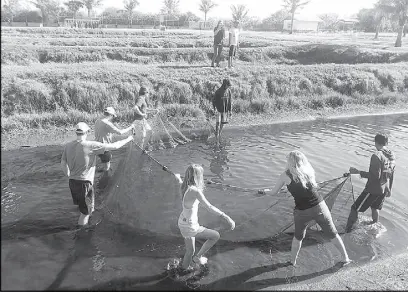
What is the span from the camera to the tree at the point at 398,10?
3800 centimetres

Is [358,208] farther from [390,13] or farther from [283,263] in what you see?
[390,13]

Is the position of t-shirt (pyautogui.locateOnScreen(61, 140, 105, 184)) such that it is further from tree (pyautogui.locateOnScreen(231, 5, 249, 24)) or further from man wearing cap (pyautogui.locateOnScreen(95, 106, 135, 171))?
tree (pyautogui.locateOnScreen(231, 5, 249, 24))

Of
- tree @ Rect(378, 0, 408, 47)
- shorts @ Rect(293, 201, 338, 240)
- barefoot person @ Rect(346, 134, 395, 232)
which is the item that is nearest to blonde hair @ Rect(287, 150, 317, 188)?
shorts @ Rect(293, 201, 338, 240)

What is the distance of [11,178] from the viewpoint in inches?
401

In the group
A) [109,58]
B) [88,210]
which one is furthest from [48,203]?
[109,58]

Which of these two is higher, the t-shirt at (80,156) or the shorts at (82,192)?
the t-shirt at (80,156)

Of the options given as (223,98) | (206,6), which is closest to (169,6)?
(206,6)

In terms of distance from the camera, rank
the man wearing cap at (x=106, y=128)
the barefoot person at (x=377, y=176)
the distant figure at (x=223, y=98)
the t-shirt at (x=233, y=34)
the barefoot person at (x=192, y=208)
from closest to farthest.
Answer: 1. the barefoot person at (x=192, y=208)
2. the barefoot person at (x=377, y=176)
3. the man wearing cap at (x=106, y=128)
4. the distant figure at (x=223, y=98)
5. the t-shirt at (x=233, y=34)

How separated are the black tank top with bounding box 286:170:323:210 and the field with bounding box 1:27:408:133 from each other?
454 inches

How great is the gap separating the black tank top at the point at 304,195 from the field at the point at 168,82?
11539 mm

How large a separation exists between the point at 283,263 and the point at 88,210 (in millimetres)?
3864

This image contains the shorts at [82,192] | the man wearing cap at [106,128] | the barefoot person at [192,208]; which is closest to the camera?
the barefoot person at [192,208]

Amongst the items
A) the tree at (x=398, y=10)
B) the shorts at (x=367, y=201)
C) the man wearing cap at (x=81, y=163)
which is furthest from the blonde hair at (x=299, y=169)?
the tree at (x=398, y=10)

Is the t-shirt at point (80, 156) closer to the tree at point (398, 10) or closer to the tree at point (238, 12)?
the tree at point (398, 10)
